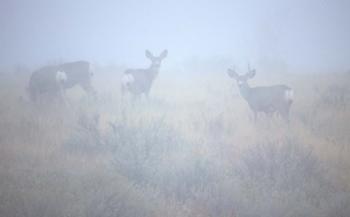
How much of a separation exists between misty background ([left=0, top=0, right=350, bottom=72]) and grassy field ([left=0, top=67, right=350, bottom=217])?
1715cm

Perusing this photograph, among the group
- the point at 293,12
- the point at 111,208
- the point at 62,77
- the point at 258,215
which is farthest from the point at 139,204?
the point at 293,12

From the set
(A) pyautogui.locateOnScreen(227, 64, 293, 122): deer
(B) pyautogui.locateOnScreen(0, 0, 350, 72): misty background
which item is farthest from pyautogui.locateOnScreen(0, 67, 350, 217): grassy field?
(B) pyautogui.locateOnScreen(0, 0, 350, 72): misty background

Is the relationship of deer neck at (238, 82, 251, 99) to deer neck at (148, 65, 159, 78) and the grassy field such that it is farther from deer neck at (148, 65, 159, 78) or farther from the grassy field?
deer neck at (148, 65, 159, 78)

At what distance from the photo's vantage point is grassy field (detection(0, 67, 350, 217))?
5.09 meters

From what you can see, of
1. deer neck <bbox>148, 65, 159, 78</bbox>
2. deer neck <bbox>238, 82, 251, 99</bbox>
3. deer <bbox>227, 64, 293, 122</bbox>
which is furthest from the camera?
deer neck <bbox>148, 65, 159, 78</bbox>

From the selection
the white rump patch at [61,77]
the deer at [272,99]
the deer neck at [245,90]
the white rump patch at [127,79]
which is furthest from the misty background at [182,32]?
the white rump patch at [61,77]

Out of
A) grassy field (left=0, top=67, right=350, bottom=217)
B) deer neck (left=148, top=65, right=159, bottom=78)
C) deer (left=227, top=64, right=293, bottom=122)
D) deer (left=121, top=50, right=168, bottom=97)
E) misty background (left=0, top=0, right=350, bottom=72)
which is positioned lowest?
grassy field (left=0, top=67, right=350, bottom=217)

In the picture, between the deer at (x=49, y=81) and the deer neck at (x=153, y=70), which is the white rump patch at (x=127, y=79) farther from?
the deer at (x=49, y=81)

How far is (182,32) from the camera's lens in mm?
68438

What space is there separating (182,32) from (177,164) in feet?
209

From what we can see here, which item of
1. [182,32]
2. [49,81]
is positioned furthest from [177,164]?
[182,32]

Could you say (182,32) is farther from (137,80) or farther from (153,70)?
(137,80)

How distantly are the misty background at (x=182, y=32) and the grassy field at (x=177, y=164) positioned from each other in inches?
675

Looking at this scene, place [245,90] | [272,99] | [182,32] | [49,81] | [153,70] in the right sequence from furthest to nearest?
1. [182,32]
2. [153,70]
3. [49,81]
4. [245,90]
5. [272,99]
